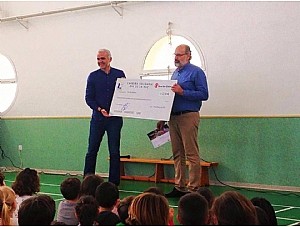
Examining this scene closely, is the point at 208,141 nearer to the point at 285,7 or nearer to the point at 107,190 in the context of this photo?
the point at 285,7

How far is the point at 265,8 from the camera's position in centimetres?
657

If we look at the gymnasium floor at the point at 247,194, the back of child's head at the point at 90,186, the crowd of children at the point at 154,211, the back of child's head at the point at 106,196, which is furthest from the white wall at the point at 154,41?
the crowd of children at the point at 154,211

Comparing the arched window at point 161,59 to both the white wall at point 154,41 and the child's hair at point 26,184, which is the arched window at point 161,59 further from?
the child's hair at point 26,184

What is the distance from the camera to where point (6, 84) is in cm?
988

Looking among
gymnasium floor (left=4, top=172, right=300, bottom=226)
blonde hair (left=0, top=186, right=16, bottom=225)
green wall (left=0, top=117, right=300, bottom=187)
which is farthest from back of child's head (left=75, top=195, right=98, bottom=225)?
green wall (left=0, top=117, right=300, bottom=187)

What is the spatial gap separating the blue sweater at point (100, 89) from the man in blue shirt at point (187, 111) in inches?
31.2

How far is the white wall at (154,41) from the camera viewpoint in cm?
649

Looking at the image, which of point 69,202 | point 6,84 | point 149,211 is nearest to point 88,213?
point 149,211

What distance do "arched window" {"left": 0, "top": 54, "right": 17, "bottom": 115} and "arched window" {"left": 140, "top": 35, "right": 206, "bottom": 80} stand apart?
2934mm

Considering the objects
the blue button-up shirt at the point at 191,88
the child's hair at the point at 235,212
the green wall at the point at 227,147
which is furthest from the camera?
the green wall at the point at 227,147

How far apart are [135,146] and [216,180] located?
4.67ft

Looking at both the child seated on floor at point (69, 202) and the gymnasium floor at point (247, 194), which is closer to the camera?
the child seated on floor at point (69, 202)

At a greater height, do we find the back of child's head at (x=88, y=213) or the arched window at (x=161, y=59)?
the arched window at (x=161, y=59)

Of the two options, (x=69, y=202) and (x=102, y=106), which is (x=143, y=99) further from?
(x=69, y=202)
